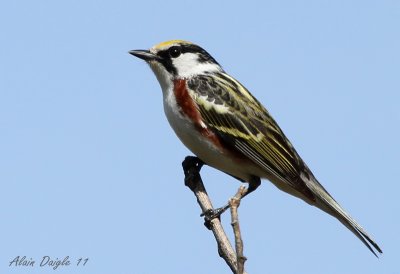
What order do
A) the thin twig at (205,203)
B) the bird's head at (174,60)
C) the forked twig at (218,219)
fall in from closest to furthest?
the forked twig at (218,219)
the thin twig at (205,203)
the bird's head at (174,60)

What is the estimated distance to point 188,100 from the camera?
935 centimetres

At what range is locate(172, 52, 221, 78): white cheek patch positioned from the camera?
32.4 ft

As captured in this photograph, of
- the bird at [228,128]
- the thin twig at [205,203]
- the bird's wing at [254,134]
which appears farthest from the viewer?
the bird's wing at [254,134]

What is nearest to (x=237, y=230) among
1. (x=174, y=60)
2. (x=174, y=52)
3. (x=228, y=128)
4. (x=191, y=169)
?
(x=191, y=169)

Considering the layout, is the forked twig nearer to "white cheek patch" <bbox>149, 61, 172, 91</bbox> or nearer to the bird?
the bird

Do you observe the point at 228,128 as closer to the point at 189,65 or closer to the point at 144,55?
the point at 189,65

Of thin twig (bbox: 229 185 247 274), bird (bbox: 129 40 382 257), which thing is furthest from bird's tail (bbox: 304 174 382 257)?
thin twig (bbox: 229 185 247 274)

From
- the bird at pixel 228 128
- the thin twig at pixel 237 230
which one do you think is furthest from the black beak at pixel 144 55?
the thin twig at pixel 237 230

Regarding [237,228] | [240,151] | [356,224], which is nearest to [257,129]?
[240,151]

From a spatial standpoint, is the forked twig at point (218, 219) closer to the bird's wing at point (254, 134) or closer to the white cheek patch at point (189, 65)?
the bird's wing at point (254, 134)

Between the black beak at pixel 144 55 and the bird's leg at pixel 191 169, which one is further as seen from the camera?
the black beak at pixel 144 55

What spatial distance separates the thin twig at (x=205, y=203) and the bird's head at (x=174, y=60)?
1258 mm

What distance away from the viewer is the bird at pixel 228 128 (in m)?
9.19

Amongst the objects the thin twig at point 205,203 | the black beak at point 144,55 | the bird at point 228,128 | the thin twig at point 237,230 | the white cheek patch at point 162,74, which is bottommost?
the thin twig at point 237,230
